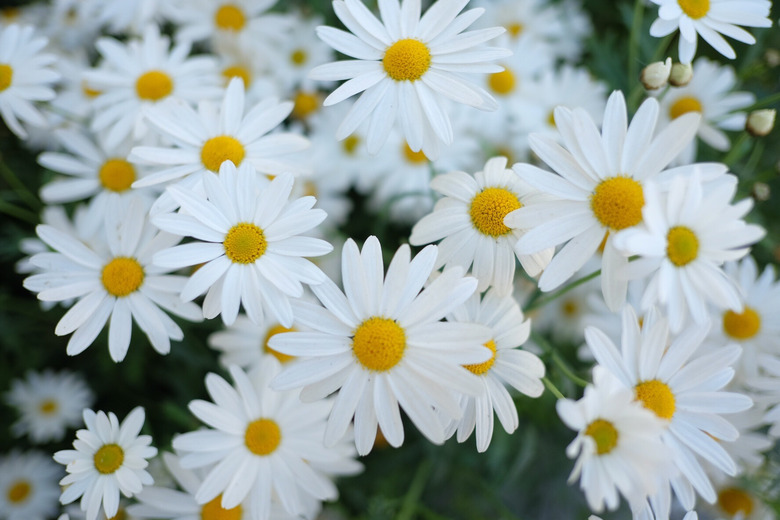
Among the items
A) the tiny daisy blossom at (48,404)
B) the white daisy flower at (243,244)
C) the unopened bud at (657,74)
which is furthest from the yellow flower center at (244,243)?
the tiny daisy blossom at (48,404)

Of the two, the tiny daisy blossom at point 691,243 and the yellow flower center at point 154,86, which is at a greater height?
the tiny daisy blossom at point 691,243

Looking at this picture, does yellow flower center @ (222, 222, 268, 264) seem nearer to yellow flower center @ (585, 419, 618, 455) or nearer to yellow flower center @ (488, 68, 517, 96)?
yellow flower center @ (585, 419, 618, 455)

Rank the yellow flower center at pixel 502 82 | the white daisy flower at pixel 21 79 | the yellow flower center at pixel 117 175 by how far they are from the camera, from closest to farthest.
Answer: the white daisy flower at pixel 21 79, the yellow flower center at pixel 117 175, the yellow flower center at pixel 502 82

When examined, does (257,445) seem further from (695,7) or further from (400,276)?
(695,7)

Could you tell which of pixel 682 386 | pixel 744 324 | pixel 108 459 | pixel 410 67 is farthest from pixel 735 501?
pixel 108 459

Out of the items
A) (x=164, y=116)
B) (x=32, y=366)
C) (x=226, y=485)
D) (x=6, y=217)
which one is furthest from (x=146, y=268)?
(x=6, y=217)

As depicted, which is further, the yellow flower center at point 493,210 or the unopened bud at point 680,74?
the unopened bud at point 680,74

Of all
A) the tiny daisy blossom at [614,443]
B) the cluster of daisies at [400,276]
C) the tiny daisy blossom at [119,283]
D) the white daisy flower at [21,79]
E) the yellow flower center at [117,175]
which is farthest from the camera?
the yellow flower center at [117,175]

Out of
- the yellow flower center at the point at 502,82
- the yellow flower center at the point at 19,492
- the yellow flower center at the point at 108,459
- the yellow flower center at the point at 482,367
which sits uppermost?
the yellow flower center at the point at 502,82

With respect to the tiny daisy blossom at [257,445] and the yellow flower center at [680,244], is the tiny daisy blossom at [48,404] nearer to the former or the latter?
the tiny daisy blossom at [257,445]
